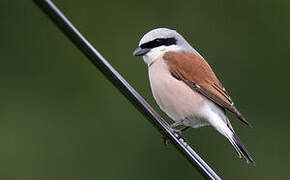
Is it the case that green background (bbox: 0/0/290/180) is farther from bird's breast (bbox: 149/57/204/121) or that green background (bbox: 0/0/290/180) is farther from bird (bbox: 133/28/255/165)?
bird's breast (bbox: 149/57/204/121)

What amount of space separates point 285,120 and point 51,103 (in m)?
2.08

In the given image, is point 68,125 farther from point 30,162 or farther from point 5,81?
point 5,81

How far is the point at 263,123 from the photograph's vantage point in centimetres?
554

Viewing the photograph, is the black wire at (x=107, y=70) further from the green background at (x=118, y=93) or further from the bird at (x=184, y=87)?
the green background at (x=118, y=93)

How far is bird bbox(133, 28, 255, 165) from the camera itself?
3.11m

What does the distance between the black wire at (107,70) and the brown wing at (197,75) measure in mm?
1063

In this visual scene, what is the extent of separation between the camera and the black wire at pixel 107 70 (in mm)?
1619

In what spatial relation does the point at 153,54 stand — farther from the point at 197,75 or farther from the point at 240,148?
the point at 240,148

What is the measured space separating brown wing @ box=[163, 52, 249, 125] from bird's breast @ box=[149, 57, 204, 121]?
0.03 m

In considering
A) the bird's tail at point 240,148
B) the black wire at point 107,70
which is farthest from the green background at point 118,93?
the black wire at point 107,70

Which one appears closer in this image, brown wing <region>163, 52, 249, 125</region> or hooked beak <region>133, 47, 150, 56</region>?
brown wing <region>163, 52, 249, 125</region>

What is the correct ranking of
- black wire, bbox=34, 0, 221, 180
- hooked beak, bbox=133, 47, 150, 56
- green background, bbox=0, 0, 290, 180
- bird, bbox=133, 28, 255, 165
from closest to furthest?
black wire, bbox=34, 0, 221, 180 → bird, bbox=133, 28, 255, 165 → hooked beak, bbox=133, 47, 150, 56 → green background, bbox=0, 0, 290, 180

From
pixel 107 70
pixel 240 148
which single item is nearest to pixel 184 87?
pixel 240 148

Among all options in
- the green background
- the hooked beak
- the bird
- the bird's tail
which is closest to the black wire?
the bird's tail
